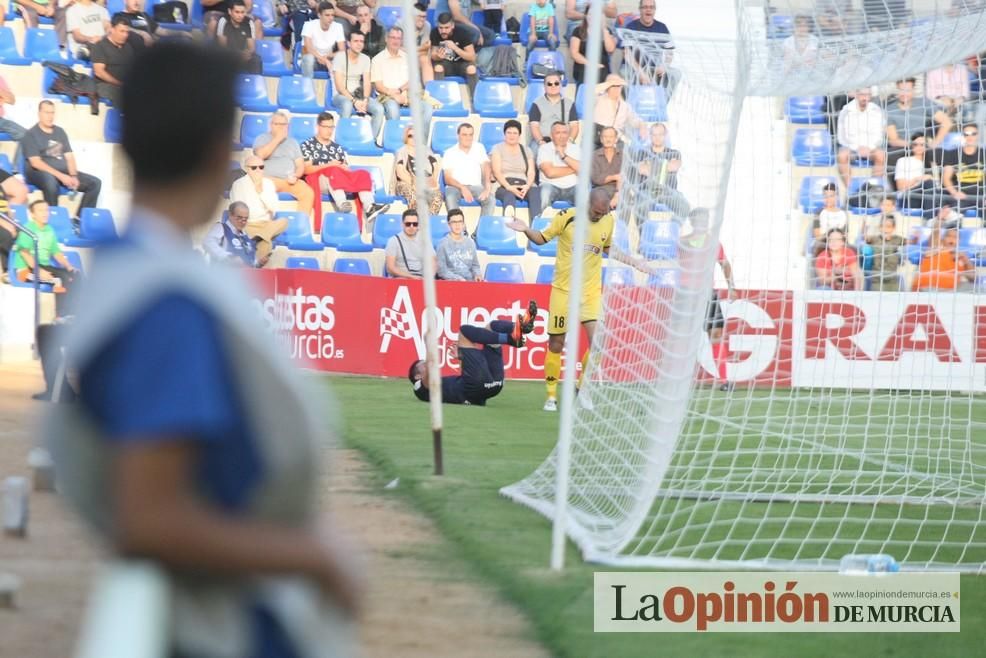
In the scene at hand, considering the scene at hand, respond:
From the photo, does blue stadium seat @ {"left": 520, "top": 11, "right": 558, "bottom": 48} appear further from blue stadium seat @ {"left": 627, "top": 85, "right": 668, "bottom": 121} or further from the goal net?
blue stadium seat @ {"left": 627, "top": 85, "right": 668, "bottom": 121}

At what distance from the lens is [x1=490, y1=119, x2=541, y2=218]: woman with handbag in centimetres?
1892

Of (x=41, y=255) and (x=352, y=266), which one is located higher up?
(x=41, y=255)

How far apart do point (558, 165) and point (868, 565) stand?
12.7 meters

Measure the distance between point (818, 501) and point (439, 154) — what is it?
11.7 meters

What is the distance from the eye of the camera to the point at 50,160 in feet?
58.1

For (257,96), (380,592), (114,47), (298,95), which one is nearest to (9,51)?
(114,47)

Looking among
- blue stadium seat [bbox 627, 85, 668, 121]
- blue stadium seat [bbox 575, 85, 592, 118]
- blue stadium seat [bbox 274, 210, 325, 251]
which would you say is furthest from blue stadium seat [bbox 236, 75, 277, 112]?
blue stadium seat [bbox 627, 85, 668, 121]

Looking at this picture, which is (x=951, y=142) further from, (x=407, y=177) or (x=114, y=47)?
(x=114, y=47)

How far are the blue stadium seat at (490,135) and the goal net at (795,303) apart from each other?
215 inches

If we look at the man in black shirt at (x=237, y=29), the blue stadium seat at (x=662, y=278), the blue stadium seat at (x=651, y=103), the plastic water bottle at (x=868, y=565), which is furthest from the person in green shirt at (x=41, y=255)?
the plastic water bottle at (x=868, y=565)

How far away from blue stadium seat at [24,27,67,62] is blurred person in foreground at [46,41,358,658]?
18.6 meters

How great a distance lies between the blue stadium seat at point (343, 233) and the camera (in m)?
18.2

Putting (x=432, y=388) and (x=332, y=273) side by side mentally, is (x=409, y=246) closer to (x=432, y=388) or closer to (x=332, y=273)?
(x=332, y=273)

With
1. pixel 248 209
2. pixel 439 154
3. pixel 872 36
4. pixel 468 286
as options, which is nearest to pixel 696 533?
pixel 872 36
